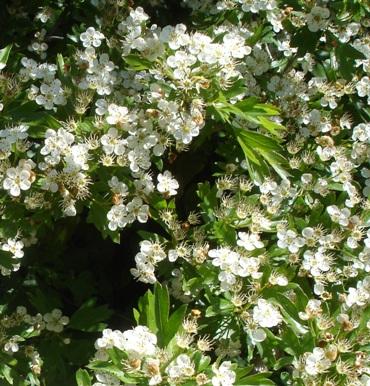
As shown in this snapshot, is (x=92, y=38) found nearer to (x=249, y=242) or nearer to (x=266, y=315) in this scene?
(x=249, y=242)

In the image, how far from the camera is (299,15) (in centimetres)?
260

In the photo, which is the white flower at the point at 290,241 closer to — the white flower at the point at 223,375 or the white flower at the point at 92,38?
the white flower at the point at 223,375

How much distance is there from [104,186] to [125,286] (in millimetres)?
666

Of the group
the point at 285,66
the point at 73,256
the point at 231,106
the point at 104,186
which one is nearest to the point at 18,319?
the point at 73,256

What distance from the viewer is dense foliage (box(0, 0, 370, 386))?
215 cm

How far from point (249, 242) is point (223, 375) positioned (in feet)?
1.52

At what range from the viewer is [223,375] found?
6.43 feet

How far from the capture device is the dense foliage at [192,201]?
7.04 feet

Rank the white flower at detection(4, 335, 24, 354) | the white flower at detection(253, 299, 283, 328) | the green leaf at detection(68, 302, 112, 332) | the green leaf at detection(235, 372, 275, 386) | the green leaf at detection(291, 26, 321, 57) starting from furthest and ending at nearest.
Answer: the green leaf at detection(291, 26, 321, 57), the green leaf at detection(68, 302, 112, 332), the white flower at detection(4, 335, 24, 354), the white flower at detection(253, 299, 283, 328), the green leaf at detection(235, 372, 275, 386)

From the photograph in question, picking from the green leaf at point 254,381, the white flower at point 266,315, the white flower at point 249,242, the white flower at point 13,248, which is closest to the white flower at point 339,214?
the white flower at point 249,242

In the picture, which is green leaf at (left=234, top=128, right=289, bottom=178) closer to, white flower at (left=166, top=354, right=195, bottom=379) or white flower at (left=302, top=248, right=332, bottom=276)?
white flower at (left=302, top=248, right=332, bottom=276)

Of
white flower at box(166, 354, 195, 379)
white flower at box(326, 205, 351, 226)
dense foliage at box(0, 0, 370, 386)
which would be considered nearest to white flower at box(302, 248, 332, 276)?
dense foliage at box(0, 0, 370, 386)

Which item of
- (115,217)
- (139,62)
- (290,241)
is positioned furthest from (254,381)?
(139,62)

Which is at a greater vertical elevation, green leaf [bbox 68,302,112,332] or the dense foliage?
the dense foliage
